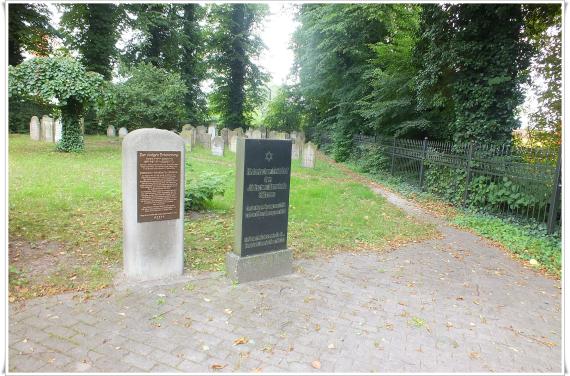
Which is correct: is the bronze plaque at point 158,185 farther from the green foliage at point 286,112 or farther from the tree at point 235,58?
the tree at point 235,58

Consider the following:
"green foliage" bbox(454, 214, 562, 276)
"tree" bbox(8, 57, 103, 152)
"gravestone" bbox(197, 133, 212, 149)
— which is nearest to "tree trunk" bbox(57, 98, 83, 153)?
"tree" bbox(8, 57, 103, 152)

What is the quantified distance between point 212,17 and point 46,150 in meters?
21.7

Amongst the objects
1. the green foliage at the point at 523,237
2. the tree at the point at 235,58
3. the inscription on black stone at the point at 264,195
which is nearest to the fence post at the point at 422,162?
the green foliage at the point at 523,237

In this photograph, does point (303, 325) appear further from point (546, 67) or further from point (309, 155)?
point (309, 155)

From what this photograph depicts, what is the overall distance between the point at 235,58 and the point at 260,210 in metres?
29.3

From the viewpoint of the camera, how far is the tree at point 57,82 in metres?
13.7

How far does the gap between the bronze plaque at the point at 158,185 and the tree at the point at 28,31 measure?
63.0 ft

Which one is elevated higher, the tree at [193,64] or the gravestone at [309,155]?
the tree at [193,64]

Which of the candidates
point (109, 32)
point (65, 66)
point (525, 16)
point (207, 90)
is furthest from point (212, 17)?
point (525, 16)

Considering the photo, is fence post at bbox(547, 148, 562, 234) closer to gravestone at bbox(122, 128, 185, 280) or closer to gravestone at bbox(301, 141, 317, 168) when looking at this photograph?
gravestone at bbox(122, 128, 185, 280)

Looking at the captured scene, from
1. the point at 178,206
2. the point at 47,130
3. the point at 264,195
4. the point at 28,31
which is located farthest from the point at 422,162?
the point at 28,31

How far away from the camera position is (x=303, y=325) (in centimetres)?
383

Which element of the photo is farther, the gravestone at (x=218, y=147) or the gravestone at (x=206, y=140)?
the gravestone at (x=206, y=140)

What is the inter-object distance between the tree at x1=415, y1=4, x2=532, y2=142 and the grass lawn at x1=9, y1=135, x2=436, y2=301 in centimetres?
333
